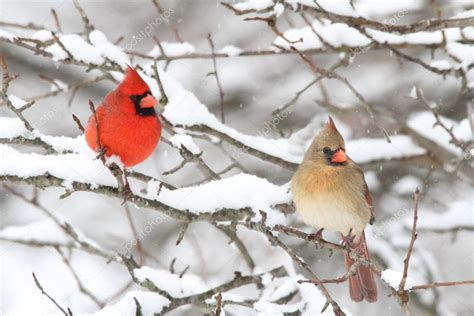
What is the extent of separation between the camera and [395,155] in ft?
15.4

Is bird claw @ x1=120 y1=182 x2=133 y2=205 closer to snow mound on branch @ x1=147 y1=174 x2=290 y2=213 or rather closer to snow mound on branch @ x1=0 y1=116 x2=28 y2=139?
snow mound on branch @ x1=147 y1=174 x2=290 y2=213

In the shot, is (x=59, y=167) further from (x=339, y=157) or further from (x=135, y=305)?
(x=339, y=157)

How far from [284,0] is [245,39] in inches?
156

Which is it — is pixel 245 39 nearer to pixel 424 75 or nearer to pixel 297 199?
pixel 424 75

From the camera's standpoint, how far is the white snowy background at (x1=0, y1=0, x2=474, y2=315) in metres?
3.37

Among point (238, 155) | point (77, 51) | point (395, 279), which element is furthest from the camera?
point (238, 155)

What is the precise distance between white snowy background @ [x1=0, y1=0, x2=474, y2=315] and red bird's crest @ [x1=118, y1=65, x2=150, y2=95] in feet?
1.02

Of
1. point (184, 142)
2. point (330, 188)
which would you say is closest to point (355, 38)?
point (330, 188)

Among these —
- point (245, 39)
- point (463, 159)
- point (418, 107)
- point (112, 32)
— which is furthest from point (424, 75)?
point (112, 32)

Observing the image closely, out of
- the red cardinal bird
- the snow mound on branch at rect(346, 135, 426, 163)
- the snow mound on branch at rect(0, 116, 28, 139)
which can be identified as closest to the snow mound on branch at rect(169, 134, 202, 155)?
the red cardinal bird

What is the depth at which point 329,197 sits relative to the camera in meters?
3.83

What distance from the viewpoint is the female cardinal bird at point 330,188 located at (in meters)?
3.81

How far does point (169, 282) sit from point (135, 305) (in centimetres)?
29

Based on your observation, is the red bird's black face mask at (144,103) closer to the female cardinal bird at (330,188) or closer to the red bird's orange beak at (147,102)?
the red bird's orange beak at (147,102)
